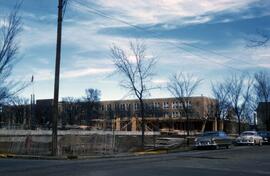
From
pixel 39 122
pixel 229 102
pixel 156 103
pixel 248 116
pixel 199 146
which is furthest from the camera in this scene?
pixel 156 103

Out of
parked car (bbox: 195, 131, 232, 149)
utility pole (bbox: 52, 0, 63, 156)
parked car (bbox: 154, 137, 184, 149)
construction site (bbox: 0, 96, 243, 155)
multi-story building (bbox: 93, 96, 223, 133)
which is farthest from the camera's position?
multi-story building (bbox: 93, 96, 223, 133)

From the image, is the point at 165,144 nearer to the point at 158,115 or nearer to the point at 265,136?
the point at 265,136

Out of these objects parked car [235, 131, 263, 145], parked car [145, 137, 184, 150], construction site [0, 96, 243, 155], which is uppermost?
construction site [0, 96, 243, 155]

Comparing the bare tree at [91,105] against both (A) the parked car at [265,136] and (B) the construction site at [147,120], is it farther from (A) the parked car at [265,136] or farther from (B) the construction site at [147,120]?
(A) the parked car at [265,136]

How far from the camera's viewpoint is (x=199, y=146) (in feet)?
131

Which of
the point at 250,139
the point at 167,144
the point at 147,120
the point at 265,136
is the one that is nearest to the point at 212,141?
the point at 167,144

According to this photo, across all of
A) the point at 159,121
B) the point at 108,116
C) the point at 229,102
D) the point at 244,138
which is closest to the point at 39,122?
the point at 108,116

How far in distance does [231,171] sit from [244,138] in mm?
32588

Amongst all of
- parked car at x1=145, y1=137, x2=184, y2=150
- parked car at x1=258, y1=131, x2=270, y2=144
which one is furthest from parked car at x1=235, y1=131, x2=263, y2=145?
parked car at x1=145, y1=137, x2=184, y2=150

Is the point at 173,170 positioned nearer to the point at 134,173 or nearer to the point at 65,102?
the point at 134,173

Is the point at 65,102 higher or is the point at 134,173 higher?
the point at 65,102

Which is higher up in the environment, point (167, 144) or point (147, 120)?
point (147, 120)

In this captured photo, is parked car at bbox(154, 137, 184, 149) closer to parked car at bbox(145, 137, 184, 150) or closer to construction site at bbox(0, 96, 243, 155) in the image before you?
parked car at bbox(145, 137, 184, 150)

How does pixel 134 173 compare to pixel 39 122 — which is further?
pixel 39 122
